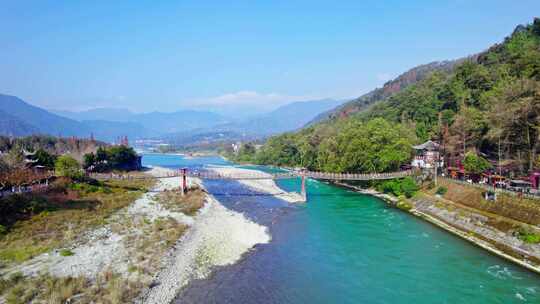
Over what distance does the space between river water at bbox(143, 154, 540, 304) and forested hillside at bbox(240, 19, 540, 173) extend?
14.5 meters

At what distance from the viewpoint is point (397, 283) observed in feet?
71.5

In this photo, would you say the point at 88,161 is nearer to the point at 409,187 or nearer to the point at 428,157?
the point at 409,187

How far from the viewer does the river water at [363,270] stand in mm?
19875

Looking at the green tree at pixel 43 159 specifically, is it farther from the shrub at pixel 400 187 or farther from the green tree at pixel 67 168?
the shrub at pixel 400 187

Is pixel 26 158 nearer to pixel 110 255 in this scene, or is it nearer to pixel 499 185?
pixel 110 255

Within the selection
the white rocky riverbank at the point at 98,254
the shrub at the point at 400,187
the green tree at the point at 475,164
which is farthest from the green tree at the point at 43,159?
the green tree at the point at 475,164

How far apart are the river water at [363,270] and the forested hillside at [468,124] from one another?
14455 mm

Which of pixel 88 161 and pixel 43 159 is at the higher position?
pixel 43 159

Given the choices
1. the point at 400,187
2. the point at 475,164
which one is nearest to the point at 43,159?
the point at 400,187

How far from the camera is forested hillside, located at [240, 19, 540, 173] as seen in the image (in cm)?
3853

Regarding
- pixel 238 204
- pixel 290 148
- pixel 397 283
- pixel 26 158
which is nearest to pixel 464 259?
pixel 397 283

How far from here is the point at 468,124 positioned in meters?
48.8

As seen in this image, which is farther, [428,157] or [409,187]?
[428,157]

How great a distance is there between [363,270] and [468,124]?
112 feet
